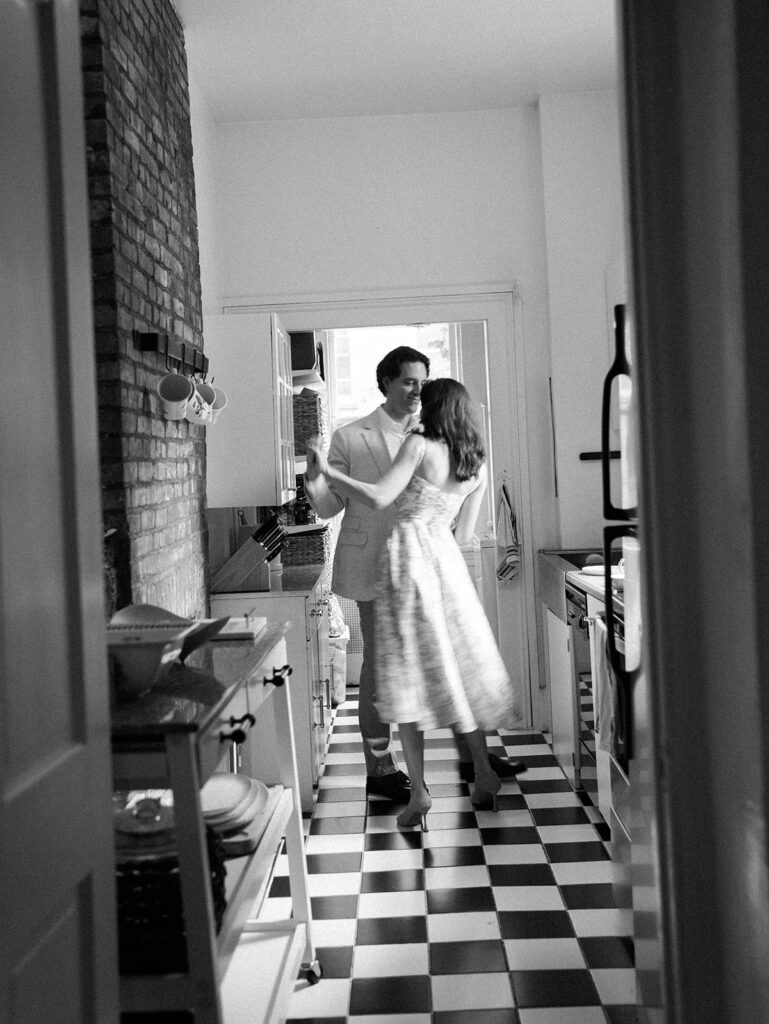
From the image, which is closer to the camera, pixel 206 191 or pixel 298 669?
pixel 298 669

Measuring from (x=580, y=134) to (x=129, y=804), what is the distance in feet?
12.9

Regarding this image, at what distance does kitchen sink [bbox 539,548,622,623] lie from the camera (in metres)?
4.22

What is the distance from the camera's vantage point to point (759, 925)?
1.46m

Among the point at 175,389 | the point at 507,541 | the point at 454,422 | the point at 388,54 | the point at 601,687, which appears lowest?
the point at 601,687

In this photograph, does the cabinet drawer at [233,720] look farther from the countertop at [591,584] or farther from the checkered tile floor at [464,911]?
the countertop at [591,584]

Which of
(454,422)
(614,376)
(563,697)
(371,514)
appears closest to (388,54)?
(454,422)

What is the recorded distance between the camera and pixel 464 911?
301cm

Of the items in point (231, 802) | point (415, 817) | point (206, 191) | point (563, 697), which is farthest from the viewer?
point (206, 191)

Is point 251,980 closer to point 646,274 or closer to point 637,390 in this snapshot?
point 637,390

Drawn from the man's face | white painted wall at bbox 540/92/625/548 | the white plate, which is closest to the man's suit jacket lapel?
the man's face

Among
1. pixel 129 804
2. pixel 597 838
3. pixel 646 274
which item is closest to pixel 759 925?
pixel 646 274

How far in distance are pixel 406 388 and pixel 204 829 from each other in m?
2.60

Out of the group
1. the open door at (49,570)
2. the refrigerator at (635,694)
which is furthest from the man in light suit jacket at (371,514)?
the open door at (49,570)

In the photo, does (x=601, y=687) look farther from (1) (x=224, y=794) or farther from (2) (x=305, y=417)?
(2) (x=305, y=417)
